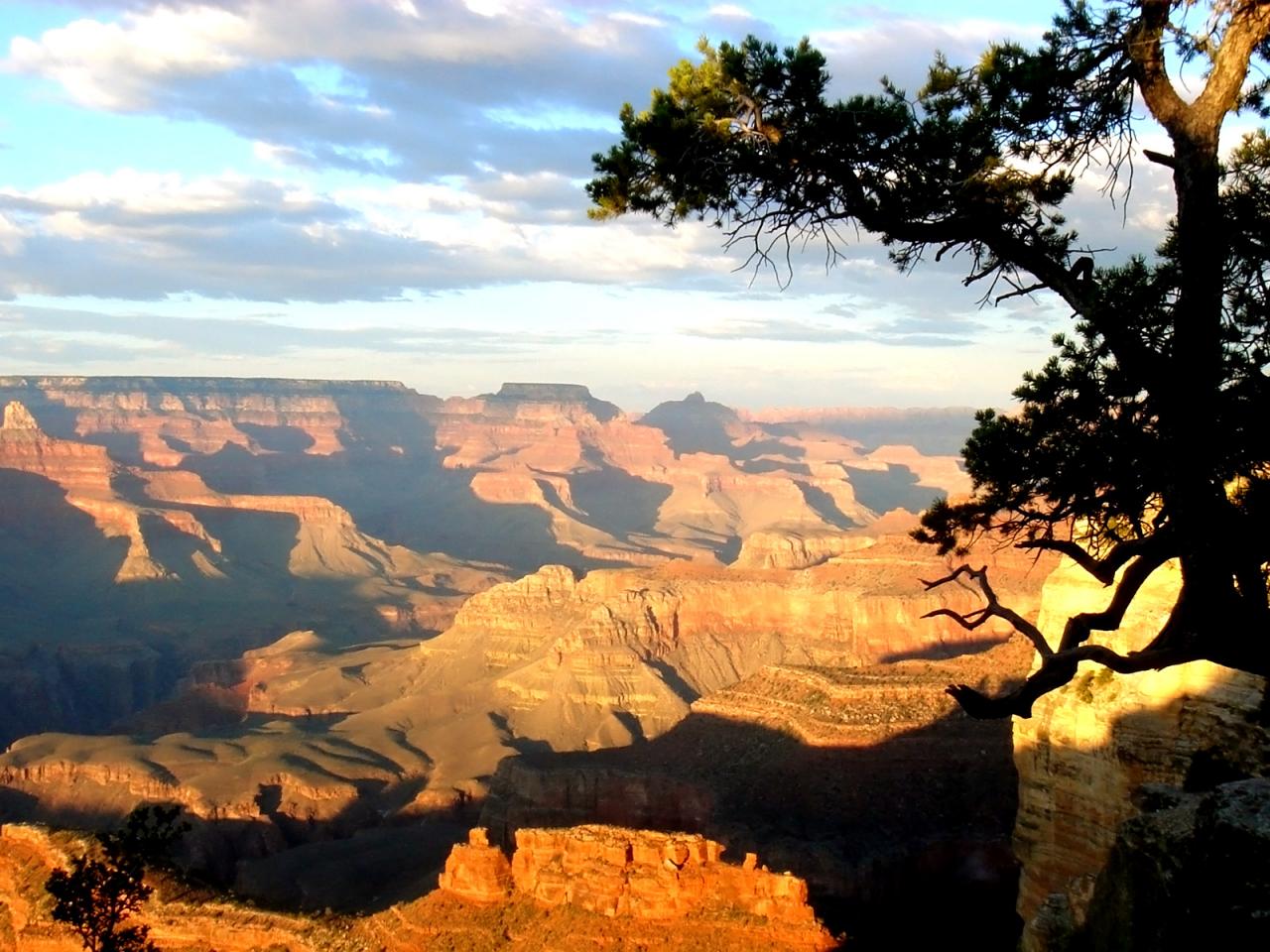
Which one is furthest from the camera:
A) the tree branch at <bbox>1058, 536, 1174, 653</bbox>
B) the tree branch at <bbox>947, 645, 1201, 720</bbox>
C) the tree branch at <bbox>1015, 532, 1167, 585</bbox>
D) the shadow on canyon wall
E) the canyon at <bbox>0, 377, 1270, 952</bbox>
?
the shadow on canyon wall

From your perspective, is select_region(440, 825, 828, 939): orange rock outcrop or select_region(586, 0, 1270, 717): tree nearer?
select_region(586, 0, 1270, 717): tree

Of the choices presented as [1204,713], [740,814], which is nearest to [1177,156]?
[1204,713]

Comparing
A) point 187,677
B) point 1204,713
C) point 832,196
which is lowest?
point 187,677

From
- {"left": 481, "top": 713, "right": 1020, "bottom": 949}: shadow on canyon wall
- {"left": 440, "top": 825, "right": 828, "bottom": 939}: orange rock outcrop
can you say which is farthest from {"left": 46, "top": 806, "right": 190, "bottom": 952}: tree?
{"left": 481, "top": 713, "right": 1020, "bottom": 949}: shadow on canyon wall

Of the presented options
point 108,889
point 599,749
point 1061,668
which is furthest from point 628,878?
point 599,749

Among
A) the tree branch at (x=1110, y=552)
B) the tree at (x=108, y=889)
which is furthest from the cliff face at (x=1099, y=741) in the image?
the tree at (x=108, y=889)

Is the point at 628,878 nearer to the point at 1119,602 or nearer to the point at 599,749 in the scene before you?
the point at 1119,602

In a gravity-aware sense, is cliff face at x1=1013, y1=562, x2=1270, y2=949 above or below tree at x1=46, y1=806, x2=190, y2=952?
above

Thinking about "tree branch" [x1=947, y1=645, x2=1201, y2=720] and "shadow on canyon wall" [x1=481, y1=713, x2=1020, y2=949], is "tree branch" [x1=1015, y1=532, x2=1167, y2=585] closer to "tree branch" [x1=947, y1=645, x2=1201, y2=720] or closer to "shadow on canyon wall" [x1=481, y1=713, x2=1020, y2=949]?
"tree branch" [x1=947, y1=645, x2=1201, y2=720]

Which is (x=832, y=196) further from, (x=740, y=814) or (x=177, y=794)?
(x=177, y=794)
